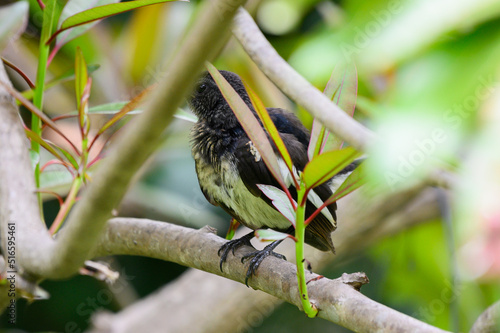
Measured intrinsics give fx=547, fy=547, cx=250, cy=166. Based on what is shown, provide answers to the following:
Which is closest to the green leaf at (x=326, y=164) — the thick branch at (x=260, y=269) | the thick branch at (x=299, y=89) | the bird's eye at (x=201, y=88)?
the thick branch at (x=299, y=89)

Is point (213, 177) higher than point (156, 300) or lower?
higher

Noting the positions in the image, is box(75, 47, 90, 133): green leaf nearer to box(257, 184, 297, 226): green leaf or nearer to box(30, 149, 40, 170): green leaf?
box(30, 149, 40, 170): green leaf

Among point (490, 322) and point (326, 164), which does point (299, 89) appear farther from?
point (490, 322)

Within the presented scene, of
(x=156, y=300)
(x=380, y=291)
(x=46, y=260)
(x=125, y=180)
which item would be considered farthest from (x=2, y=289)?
(x=380, y=291)

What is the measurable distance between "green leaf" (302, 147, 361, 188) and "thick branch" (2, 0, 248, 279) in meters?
0.19

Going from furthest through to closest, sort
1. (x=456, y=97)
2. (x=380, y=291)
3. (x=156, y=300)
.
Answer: (x=380, y=291), (x=156, y=300), (x=456, y=97)

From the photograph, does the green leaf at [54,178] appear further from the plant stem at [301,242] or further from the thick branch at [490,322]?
the thick branch at [490,322]

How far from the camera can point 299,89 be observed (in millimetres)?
775

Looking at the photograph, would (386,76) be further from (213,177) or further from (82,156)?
(82,156)

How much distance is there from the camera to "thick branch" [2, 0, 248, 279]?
514mm

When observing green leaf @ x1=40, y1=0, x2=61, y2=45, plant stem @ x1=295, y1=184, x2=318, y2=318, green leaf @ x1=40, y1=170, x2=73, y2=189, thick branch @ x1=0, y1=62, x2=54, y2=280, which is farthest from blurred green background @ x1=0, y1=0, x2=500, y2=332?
green leaf @ x1=40, y1=0, x2=61, y2=45

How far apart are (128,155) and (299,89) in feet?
0.97

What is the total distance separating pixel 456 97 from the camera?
1132 mm

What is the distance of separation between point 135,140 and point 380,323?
35 centimetres
